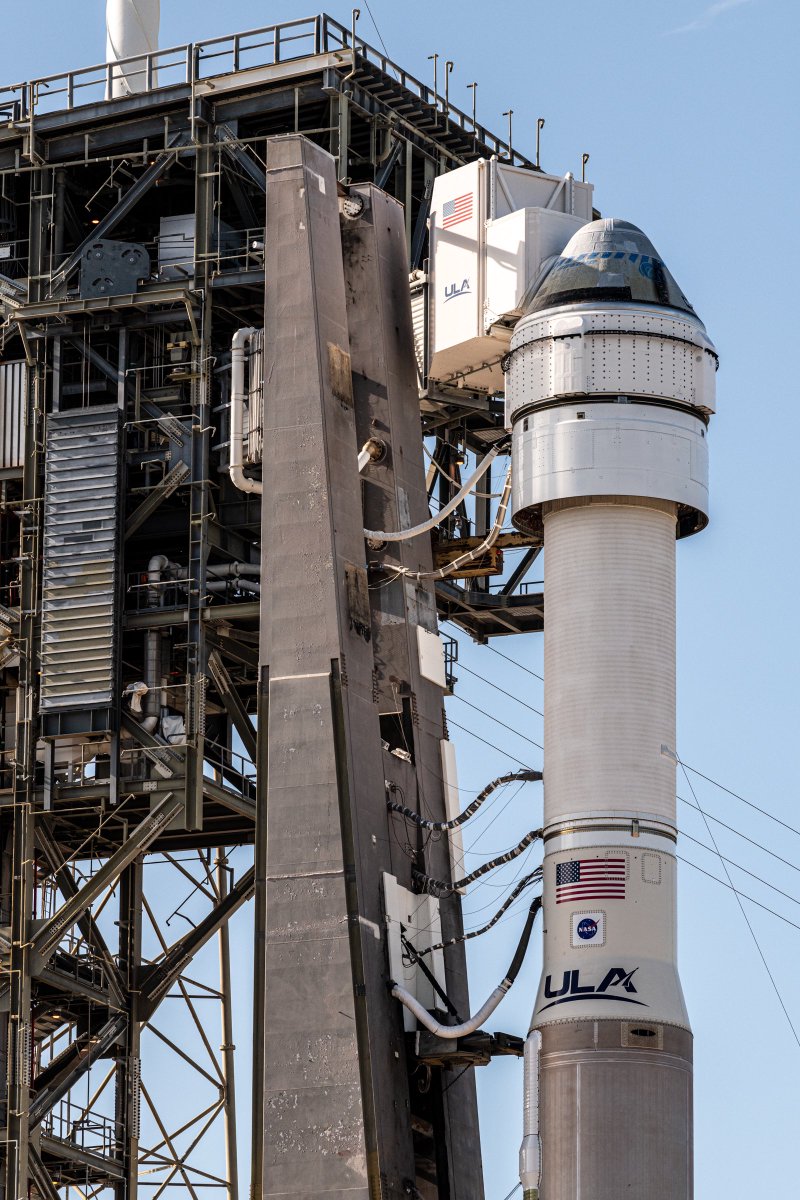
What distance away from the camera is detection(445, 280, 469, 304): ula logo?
50125 mm

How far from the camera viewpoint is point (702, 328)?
47.2 meters

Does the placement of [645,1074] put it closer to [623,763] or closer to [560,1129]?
[560,1129]

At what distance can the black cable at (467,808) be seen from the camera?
46.5 m

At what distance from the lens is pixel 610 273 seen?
47125 mm

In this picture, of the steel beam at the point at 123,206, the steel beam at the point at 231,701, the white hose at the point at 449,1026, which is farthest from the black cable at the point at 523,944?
the steel beam at the point at 123,206

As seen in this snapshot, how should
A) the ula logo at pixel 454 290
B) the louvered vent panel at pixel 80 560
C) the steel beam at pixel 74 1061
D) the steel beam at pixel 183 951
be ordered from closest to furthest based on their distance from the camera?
the ula logo at pixel 454 290 → the louvered vent panel at pixel 80 560 → the steel beam at pixel 74 1061 → the steel beam at pixel 183 951

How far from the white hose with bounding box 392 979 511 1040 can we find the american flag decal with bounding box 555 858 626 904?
2223 mm

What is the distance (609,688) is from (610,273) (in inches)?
260

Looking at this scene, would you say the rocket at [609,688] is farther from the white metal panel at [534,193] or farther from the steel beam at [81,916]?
the steel beam at [81,916]

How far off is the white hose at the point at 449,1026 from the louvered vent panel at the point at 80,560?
411 inches

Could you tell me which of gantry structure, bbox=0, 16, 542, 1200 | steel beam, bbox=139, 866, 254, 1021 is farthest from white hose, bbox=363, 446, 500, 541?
steel beam, bbox=139, 866, 254, 1021

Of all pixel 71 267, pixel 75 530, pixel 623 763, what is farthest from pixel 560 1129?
pixel 71 267

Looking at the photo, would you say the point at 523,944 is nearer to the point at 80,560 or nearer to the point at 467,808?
the point at 467,808

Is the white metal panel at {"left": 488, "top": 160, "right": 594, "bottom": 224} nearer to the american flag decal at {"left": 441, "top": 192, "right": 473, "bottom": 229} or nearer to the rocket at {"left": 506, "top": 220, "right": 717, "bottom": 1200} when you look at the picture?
the american flag decal at {"left": 441, "top": 192, "right": 473, "bottom": 229}
